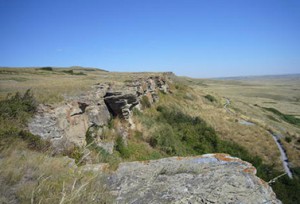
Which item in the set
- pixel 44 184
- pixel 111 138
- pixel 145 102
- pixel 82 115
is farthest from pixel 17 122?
pixel 145 102

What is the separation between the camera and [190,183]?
12.2 ft

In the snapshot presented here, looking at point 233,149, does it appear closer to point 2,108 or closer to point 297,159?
point 297,159

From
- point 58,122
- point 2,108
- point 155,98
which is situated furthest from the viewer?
point 155,98

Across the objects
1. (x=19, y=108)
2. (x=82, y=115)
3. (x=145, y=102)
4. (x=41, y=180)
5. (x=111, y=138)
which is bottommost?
(x=111, y=138)

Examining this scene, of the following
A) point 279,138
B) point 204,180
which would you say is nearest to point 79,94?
point 204,180

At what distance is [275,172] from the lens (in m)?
15.8

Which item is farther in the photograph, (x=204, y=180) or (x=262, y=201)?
(x=204, y=180)

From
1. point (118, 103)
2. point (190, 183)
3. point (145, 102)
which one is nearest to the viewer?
point (190, 183)

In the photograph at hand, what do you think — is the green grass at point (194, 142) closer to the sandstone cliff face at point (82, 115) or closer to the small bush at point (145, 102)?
the small bush at point (145, 102)

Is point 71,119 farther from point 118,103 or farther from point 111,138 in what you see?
point 118,103

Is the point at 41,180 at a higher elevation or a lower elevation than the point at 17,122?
higher

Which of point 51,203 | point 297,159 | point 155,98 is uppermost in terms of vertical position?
point 51,203

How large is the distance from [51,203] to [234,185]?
2.85 meters

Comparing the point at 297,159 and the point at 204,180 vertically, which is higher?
the point at 204,180
